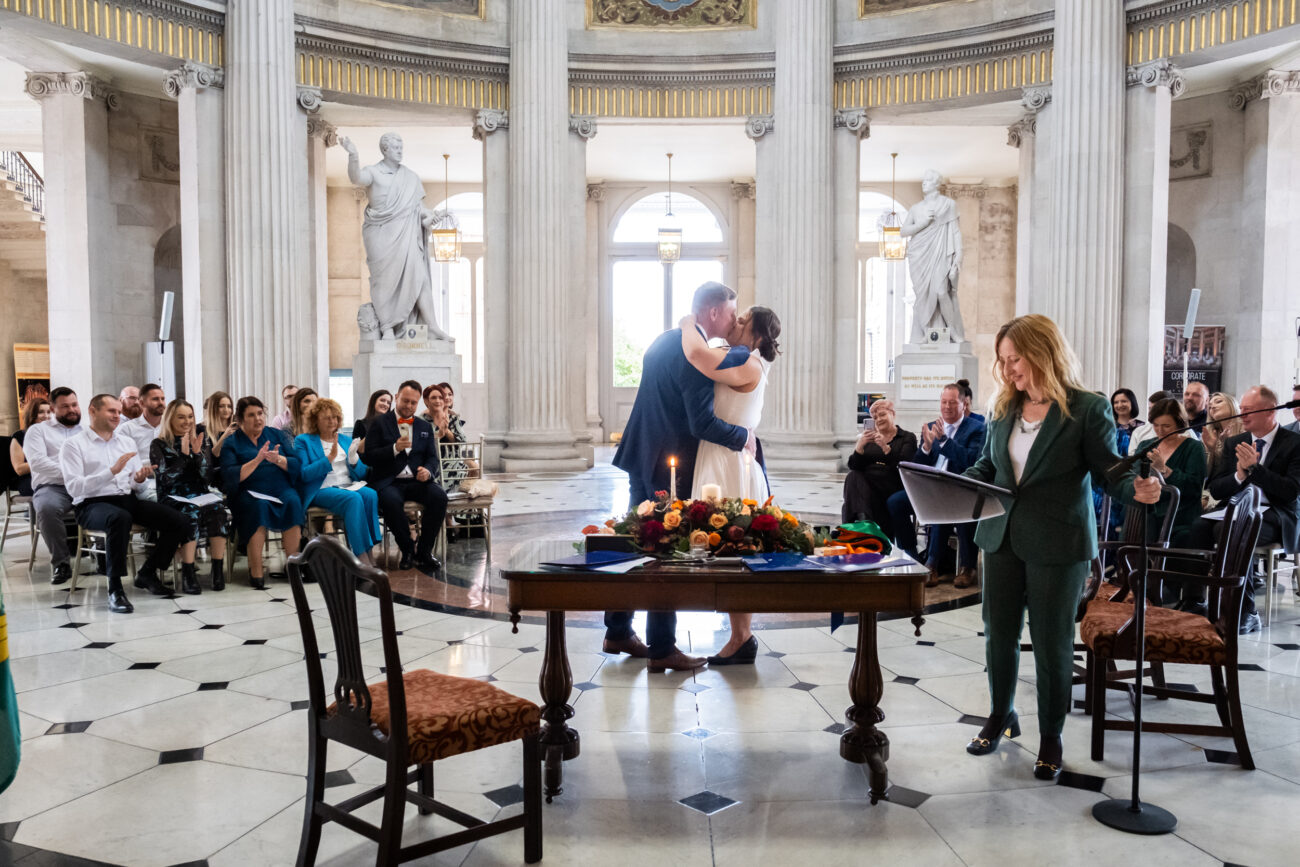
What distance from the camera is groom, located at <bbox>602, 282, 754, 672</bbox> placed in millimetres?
4457

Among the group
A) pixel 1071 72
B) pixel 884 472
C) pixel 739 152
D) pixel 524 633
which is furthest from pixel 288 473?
pixel 739 152

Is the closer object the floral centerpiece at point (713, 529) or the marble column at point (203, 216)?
the floral centerpiece at point (713, 529)

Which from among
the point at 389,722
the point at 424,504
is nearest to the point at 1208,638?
the point at 389,722

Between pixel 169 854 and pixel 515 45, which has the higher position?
pixel 515 45

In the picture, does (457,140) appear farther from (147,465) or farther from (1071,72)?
(147,465)

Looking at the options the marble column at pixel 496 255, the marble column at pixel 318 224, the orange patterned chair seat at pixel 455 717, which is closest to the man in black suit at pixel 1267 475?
the orange patterned chair seat at pixel 455 717

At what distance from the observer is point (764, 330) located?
446 cm

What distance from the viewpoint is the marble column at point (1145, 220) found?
1180 centimetres

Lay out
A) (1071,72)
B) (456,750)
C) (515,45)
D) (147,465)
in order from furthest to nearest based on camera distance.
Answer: (515,45)
(1071,72)
(147,465)
(456,750)

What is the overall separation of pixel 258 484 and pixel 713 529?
472 cm

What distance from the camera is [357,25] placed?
13.2 m

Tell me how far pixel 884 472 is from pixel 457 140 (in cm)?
1321

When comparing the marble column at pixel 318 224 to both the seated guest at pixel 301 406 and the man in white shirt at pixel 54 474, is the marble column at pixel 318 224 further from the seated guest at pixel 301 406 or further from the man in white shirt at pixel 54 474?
the man in white shirt at pixel 54 474

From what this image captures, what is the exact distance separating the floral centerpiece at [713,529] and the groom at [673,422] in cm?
76
